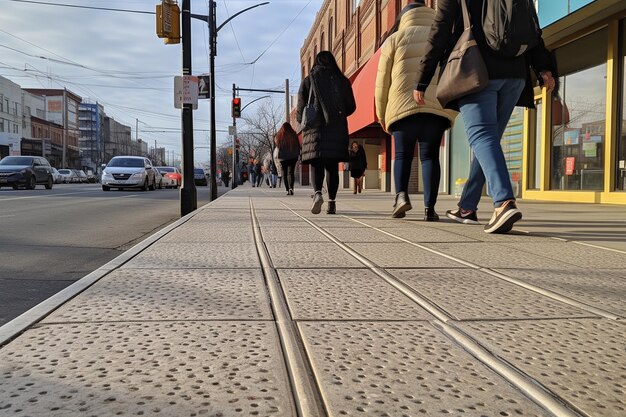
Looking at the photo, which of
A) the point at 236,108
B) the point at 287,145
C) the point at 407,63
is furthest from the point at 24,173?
the point at 407,63

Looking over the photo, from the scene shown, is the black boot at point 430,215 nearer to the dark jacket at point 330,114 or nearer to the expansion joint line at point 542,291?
the dark jacket at point 330,114

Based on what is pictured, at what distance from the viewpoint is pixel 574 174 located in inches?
446

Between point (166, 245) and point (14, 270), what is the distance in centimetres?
122

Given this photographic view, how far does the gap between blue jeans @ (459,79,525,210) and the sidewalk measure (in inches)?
40.6

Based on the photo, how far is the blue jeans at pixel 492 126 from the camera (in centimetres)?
449

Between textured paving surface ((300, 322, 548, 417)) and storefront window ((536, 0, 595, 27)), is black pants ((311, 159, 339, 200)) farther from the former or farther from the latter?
textured paving surface ((300, 322, 548, 417))

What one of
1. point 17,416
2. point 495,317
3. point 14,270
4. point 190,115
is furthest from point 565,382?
point 190,115

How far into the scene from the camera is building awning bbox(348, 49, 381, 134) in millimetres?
14130

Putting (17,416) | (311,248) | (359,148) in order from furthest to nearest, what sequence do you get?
(359,148) < (311,248) < (17,416)

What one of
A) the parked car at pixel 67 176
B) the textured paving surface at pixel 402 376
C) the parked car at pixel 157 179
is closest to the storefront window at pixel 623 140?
the textured paving surface at pixel 402 376

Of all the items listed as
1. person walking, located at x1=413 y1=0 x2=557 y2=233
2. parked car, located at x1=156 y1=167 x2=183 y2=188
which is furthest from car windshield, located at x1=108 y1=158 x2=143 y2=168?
person walking, located at x1=413 y1=0 x2=557 y2=233

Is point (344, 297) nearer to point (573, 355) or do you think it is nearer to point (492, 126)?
point (573, 355)

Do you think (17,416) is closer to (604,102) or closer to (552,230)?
(552,230)

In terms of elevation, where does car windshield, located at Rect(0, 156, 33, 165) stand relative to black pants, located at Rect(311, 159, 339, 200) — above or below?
above
